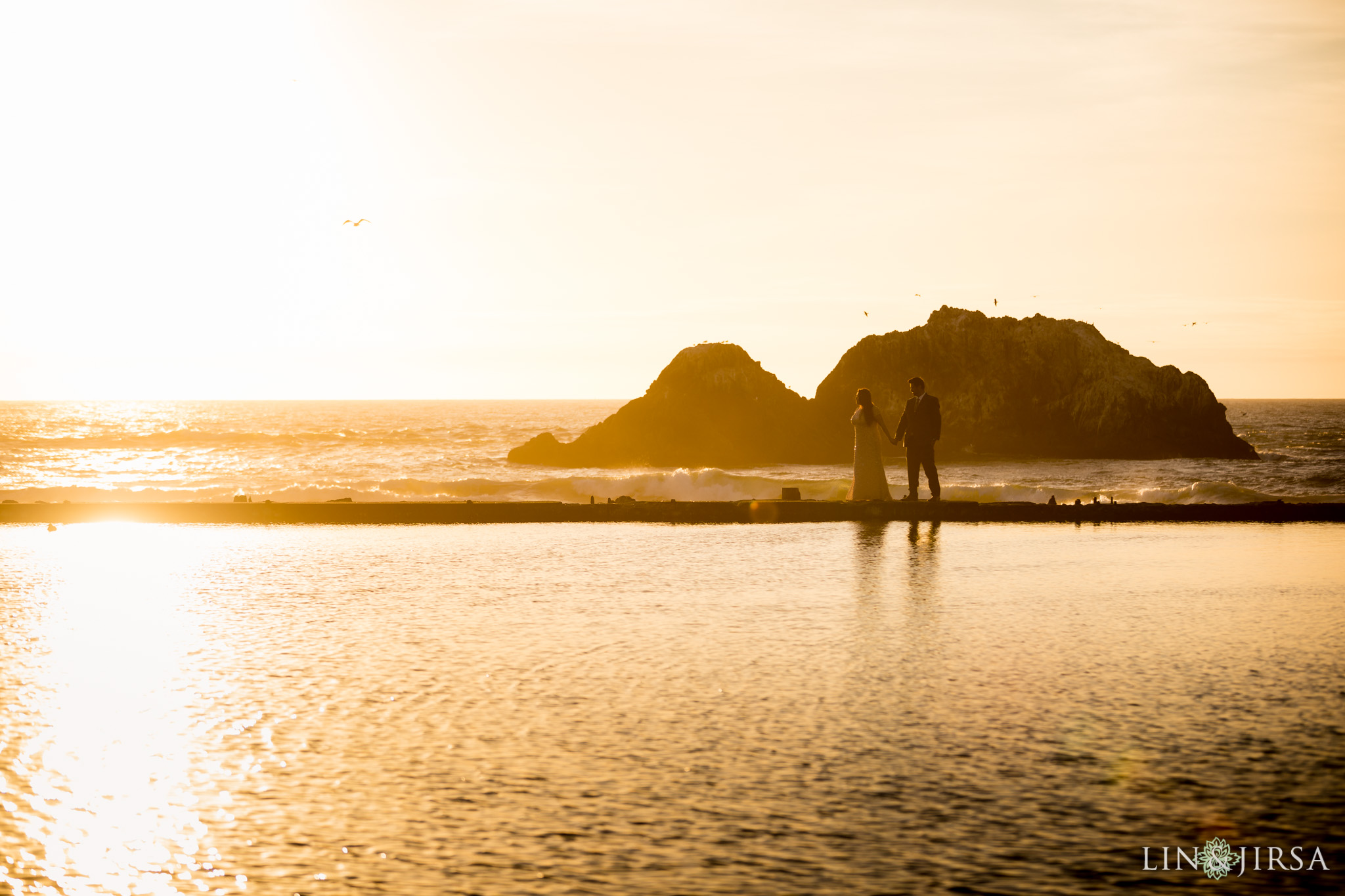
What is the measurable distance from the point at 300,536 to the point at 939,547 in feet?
30.3

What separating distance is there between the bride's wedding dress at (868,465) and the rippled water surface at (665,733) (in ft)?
24.8

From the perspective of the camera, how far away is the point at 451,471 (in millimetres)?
52062

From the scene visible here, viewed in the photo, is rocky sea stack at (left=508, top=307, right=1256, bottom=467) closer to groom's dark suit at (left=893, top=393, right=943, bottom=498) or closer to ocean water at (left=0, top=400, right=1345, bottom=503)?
ocean water at (left=0, top=400, right=1345, bottom=503)

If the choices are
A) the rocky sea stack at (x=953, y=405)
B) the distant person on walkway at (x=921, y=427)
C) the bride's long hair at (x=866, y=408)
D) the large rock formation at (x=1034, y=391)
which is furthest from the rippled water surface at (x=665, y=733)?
the large rock formation at (x=1034, y=391)

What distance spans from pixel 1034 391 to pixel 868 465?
187 ft

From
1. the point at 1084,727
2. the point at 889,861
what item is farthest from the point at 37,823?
the point at 1084,727

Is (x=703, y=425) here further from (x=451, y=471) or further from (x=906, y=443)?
(x=906, y=443)

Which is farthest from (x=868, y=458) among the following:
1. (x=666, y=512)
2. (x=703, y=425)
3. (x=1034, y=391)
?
(x=1034, y=391)

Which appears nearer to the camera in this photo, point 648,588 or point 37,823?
point 37,823

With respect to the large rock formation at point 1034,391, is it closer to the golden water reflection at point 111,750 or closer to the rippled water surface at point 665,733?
the rippled water surface at point 665,733

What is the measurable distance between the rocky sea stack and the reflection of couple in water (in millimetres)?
40633

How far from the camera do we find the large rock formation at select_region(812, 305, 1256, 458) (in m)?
69.7

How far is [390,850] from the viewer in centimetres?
423

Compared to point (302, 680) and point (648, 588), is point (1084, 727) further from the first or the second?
point (648, 588)
